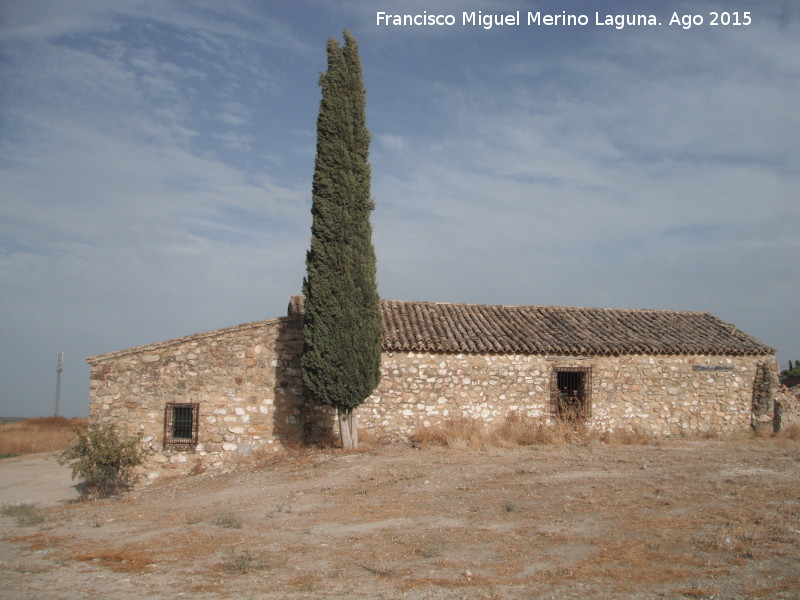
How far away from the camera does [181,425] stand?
1553 centimetres

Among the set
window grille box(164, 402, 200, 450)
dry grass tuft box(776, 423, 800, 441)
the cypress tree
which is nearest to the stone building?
window grille box(164, 402, 200, 450)

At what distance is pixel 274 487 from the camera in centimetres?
1262

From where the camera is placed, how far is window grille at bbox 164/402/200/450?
15422 mm

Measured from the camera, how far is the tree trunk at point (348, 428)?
50.0 feet

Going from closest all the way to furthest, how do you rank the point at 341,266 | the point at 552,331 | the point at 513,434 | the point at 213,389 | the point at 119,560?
the point at 119,560
the point at 341,266
the point at 213,389
the point at 513,434
the point at 552,331

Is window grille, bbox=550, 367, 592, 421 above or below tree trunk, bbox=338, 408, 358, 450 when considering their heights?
above

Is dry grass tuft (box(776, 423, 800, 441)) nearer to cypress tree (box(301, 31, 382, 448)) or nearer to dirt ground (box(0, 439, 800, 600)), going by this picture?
dirt ground (box(0, 439, 800, 600))

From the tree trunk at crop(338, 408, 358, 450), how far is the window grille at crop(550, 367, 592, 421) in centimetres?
548

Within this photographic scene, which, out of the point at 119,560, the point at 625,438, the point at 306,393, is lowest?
the point at 119,560

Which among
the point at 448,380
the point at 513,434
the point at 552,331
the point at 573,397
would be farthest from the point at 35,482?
the point at 552,331

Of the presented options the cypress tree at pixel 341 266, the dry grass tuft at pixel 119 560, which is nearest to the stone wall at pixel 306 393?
the cypress tree at pixel 341 266

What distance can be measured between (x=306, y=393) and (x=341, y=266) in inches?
134

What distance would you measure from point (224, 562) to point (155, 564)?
2.83 feet

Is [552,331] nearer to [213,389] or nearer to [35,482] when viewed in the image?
[213,389]
